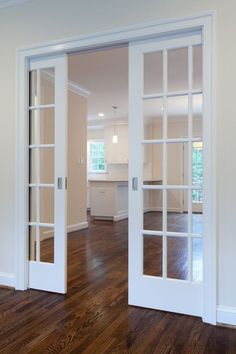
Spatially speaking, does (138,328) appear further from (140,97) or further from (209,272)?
(140,97)

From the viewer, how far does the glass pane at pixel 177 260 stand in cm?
331

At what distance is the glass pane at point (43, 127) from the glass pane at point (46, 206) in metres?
0.51

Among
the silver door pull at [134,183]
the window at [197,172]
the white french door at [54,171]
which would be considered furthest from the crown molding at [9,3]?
the window at [197,172]

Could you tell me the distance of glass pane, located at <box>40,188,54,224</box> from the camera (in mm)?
3118

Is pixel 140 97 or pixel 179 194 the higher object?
pixel 140 97

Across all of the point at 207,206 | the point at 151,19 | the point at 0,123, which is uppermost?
the point at 151,19

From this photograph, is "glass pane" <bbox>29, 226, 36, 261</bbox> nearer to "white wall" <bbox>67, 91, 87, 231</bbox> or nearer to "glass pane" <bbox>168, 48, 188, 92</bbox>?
"glass pane" <bbox>168, 48, 188, 92</bbox>

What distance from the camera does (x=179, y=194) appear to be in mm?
7676

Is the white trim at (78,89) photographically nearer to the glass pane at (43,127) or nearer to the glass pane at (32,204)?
the glass pane at (43,127)

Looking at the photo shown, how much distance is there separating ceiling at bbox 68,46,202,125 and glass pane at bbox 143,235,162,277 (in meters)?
2.03

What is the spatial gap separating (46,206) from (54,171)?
0.67 m

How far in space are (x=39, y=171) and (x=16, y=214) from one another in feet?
1.50

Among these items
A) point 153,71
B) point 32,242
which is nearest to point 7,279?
point 32,242

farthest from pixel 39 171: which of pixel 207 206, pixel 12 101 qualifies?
pixel 207 206
